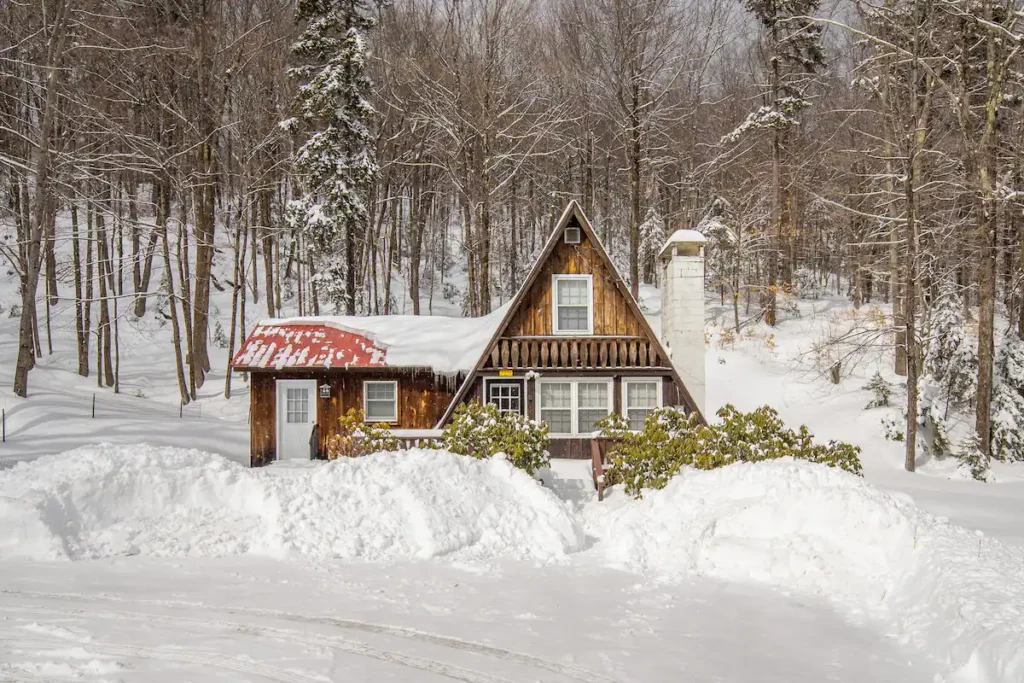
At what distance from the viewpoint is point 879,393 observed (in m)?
21.2

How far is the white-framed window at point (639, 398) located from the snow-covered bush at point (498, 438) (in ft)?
16.2

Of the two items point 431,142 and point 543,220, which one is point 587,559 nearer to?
point 431,142

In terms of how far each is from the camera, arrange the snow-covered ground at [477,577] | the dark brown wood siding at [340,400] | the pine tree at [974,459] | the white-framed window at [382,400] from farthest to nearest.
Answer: the white-framed window at [382,400] → the dark brown wood siding at [340,400] → the pine tree at [974,459] → the snow-covered ground at [477,577]

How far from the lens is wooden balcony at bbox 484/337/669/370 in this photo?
56.1ft

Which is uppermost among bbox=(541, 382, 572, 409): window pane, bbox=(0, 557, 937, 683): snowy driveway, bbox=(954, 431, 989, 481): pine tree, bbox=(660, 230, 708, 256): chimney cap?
bbox=(660, 230, 708, 256): chimney cap

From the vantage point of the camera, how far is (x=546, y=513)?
9734 mm

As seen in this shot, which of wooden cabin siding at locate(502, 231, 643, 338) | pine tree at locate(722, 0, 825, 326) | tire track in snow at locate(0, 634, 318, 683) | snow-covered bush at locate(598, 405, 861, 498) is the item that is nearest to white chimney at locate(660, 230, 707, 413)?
wooden cabin siding at locate(502, 231, 643, 338)

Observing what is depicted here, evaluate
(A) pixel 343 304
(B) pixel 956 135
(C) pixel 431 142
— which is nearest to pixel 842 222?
(B) pixel 956 135

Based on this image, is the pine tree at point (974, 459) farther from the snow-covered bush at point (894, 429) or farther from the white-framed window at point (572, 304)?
the white-framed window at point (572, 304)

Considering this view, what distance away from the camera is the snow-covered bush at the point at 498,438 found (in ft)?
40.4

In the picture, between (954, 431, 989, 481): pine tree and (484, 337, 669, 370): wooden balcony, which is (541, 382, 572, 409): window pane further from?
(954, 431, 989, 481): pine tree

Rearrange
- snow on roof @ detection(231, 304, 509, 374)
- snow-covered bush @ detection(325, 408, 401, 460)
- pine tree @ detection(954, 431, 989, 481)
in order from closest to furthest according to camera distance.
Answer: snow-covered bush @ detection(325, 408, 401, 460) → pine tree @ detection(954, 431, 989, 481) → snow on roof @ detection(231, 304, 509, 374)

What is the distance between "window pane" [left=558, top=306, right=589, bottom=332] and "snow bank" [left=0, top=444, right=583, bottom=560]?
25.3 feet

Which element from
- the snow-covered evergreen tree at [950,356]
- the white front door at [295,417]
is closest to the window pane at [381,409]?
the white front door at [295,417]
